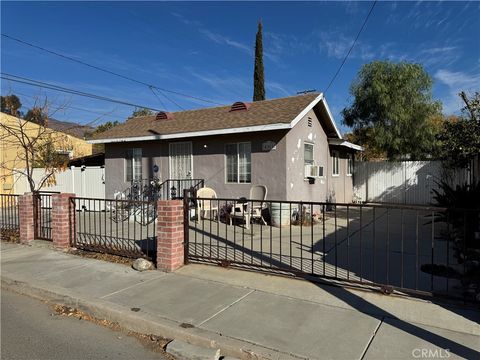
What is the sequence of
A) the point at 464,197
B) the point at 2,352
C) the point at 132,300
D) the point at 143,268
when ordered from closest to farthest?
the point at 2,352, the point at 132,300, the point at 143,268, the point at 464,197

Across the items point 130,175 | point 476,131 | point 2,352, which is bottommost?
point 2,352

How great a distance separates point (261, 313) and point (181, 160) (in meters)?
9.90

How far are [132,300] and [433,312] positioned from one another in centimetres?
367

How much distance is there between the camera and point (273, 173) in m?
11.5

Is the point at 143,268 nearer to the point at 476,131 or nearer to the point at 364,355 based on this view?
the point at 364,355

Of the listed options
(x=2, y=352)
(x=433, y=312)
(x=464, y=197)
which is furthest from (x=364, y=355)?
(x=464, y=197)

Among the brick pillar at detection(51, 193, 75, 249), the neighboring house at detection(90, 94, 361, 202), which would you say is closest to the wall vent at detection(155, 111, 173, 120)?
the neighboring house at detection(90, 94, 361, 202)

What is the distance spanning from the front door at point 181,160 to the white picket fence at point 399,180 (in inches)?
389

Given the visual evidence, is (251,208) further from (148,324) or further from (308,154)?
(148,324)

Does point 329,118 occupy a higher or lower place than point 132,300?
higher

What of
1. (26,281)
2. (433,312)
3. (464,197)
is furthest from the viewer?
(464,197)

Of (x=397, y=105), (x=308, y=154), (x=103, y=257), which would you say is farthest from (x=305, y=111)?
(x=103, y=257)

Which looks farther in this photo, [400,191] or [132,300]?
[400,191]

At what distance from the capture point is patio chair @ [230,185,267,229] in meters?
10.1
